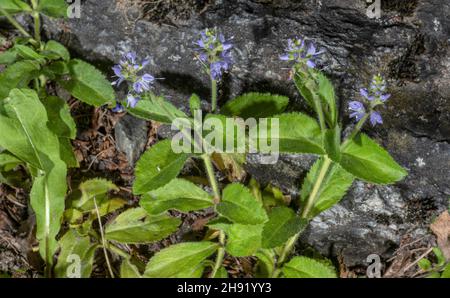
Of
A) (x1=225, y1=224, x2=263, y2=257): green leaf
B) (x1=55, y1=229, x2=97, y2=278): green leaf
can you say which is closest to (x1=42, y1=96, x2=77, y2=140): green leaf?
(x1=55, y1=229, x2=97, y2=278): green leaf

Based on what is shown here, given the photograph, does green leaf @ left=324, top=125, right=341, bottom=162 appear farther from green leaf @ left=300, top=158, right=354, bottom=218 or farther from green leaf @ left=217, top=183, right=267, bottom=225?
green leaf @ left=217, top=183, right=267, bottom=225

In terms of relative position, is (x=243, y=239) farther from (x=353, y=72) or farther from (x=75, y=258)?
(x=353, y=72)

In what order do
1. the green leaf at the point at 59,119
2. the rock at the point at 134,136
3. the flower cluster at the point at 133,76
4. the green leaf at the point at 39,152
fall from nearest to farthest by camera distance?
the flower cluster at the point at 133,76, the green leaf at the point at 39,152, the green leaf at the point at 59,119, the rock at the point at 134,136

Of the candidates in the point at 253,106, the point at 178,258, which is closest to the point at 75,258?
the point at 178,258

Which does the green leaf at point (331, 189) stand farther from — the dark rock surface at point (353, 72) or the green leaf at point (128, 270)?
the green leaf at point (128, 270)

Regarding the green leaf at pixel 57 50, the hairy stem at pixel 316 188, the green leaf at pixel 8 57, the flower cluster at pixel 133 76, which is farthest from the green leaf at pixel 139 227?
the green leaf at pixel 8 57

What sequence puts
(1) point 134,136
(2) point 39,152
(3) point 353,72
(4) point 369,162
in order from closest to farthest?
(4) point 369,162 < (2) point 39,152 < (3) point 353,72 < (1) point 134,136
